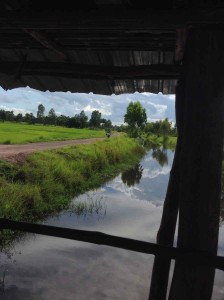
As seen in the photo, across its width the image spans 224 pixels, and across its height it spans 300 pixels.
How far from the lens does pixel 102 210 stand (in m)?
13.8

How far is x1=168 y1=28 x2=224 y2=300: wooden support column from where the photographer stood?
7.52 ft

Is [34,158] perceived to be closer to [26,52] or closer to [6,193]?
[6,193]

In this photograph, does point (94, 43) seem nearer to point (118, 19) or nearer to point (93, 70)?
point (93, 70)

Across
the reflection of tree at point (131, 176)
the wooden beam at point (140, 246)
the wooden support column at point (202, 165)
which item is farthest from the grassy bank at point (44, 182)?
the wooden support column at point (202, 165)

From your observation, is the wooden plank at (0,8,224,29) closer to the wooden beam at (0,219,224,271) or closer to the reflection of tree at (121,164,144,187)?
the wooden beam at (0,219,224,271)

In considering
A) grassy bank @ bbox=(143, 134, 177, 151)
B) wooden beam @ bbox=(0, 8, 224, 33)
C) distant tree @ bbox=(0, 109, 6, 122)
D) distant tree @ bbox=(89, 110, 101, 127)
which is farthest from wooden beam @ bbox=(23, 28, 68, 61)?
distant tree @ bbox=(89, 110, 101, 127)

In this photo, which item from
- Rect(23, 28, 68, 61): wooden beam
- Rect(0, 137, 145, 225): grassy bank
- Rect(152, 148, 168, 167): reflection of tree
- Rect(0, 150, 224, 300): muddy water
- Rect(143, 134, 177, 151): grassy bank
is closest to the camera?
Rect(23, 28, 68, 61): wooden beam

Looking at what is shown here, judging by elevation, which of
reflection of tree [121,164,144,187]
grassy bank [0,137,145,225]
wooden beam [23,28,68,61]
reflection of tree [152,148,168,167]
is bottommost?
reflection of tree [152,148,168,167]

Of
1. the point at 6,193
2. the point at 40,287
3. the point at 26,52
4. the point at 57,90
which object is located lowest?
the point at 40,287

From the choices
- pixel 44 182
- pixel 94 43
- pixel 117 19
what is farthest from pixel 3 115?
pixel 117 19

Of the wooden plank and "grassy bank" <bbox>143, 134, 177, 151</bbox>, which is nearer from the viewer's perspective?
the wooden plank

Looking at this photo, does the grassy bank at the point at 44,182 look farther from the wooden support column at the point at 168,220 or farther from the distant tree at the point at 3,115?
the distant tree at the point at 3,115

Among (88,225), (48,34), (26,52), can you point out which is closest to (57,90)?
(26,52)

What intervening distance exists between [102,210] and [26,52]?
10.6 metres
